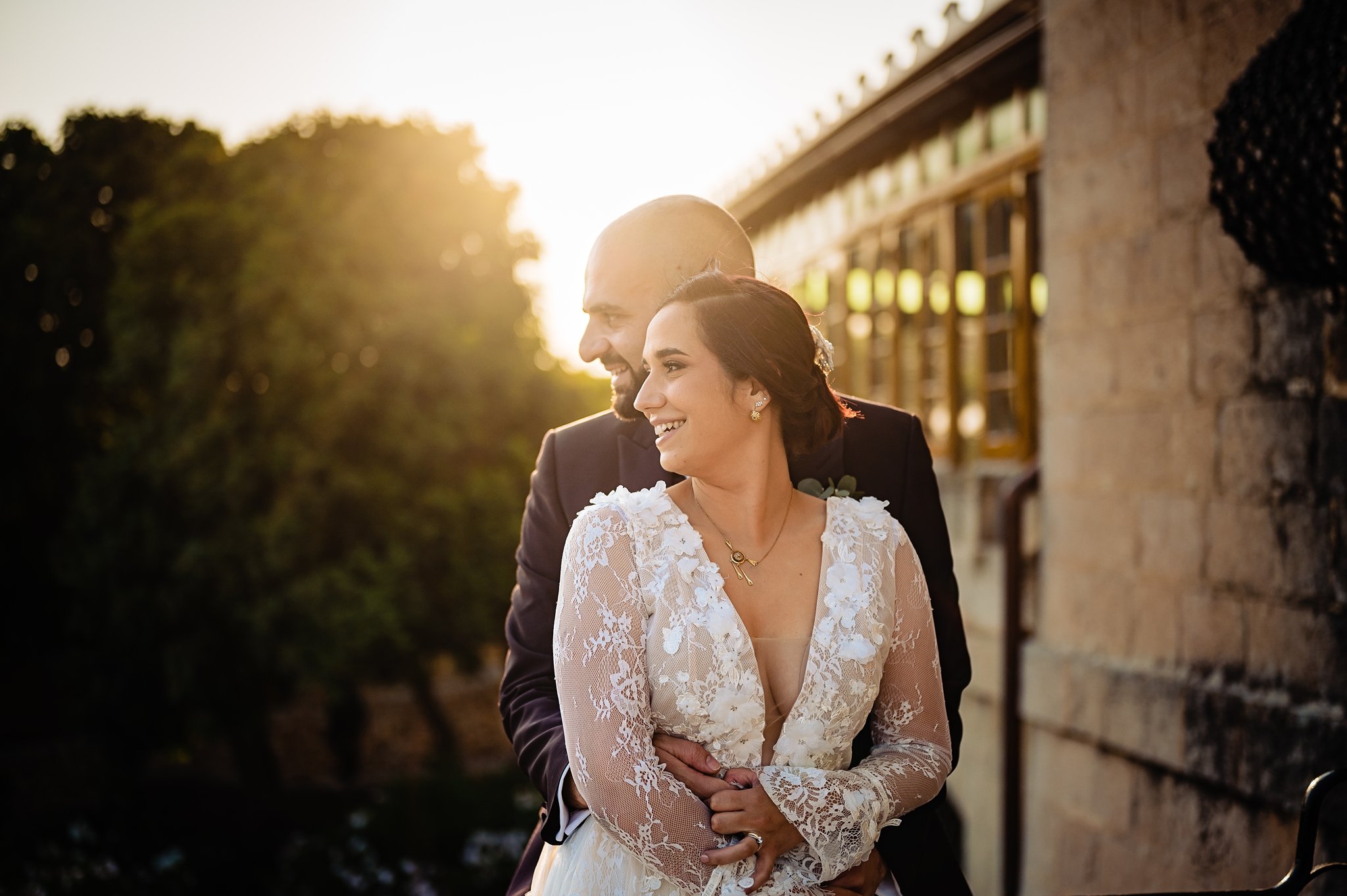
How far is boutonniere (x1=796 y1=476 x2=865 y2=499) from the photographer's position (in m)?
2.28

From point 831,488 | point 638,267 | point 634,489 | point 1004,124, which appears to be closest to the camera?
point 831,488

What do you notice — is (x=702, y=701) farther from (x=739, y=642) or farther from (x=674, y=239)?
(x=674, y=239)

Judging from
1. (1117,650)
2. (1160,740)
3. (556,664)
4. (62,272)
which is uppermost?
(62,272)

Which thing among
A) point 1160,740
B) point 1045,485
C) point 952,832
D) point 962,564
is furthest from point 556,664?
point 952,832

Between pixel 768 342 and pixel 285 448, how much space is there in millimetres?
11854

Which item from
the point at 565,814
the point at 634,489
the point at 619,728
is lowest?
the point at 565,814

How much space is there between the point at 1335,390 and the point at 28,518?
15192 millimetres

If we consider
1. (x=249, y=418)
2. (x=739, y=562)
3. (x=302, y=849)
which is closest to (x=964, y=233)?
(x=739, y=562)

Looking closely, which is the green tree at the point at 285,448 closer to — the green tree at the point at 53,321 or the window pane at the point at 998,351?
the green tree at the point at 53,321

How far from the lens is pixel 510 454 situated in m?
14.8

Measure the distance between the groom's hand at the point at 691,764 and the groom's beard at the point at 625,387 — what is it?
2.85 feet

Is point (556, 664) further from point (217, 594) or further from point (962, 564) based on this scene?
point (217, 594)

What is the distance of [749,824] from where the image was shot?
1.83 m

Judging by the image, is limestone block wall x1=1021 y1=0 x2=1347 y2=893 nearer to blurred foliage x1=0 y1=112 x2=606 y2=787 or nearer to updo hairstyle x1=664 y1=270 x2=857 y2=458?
updo hairstyle x1=664 y1=270 x2=857 y2=458
